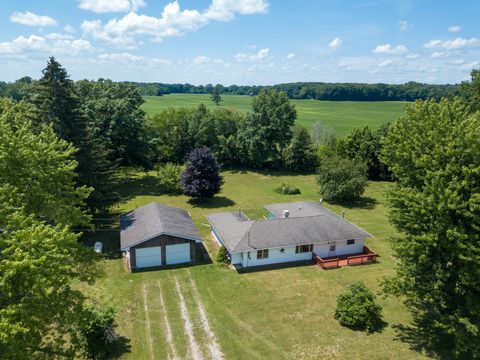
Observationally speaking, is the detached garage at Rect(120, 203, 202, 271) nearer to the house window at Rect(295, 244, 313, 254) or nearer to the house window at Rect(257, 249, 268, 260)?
the house window at Rect(257, 249, 268, 260)

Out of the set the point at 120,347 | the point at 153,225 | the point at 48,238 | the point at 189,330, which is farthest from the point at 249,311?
the point at 48,238

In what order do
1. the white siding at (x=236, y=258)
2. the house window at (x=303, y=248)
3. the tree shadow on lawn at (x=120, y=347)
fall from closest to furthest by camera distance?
the tree shadow on lawn at (x=120, y=347) < the white siding at (x=236, y=258) < the house window at (x=303, y=248)

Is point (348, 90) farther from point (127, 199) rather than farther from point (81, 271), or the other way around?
point (81, 271)

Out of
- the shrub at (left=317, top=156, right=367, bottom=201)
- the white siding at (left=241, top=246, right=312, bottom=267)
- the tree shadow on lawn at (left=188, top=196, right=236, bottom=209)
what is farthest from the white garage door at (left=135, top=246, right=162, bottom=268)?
the shrub at (left=317, top=156, right=367, bottom=201)

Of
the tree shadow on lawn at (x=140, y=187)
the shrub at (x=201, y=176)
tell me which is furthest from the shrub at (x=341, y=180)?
the tree shadow on lawn at (x=140, y=187)

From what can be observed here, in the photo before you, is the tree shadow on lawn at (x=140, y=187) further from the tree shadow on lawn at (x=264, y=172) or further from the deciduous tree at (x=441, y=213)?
the deciduous tree at (x=441, y=213)

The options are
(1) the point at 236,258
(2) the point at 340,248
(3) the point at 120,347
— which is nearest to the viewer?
(3) the point at 120,347

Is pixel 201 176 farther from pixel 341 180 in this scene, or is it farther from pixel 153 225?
pixel 341 180
